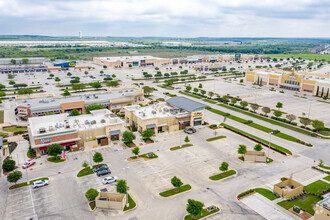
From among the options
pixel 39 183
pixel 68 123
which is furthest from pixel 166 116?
pixel 39 183

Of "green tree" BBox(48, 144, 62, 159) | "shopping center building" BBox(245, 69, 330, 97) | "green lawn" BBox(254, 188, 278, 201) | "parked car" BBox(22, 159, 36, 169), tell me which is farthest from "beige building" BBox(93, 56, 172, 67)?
"green lawn" BBox(254, 188, 278, 201)

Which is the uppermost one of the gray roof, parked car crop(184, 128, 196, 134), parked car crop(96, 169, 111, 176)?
the gray roof

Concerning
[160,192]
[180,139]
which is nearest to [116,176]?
[160,192]

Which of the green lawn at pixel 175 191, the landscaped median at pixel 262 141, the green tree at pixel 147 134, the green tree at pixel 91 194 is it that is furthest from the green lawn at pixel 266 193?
the green tree at pixel 147 134

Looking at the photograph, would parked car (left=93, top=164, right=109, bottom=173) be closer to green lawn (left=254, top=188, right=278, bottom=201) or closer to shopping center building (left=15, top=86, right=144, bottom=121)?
green lawn (left=254, top=188, right=278, bottom=201)

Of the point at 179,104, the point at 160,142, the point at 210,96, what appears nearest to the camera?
the point at 160,142

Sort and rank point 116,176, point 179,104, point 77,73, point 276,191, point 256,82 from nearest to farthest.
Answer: point 276,191 → point 116,176 → point 179,104 → point 256,82 → point 77,73

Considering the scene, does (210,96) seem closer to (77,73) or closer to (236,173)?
(236,173)

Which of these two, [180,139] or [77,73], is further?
[77,73]

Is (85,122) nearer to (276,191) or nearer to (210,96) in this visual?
(276,191)

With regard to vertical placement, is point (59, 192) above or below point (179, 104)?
below
